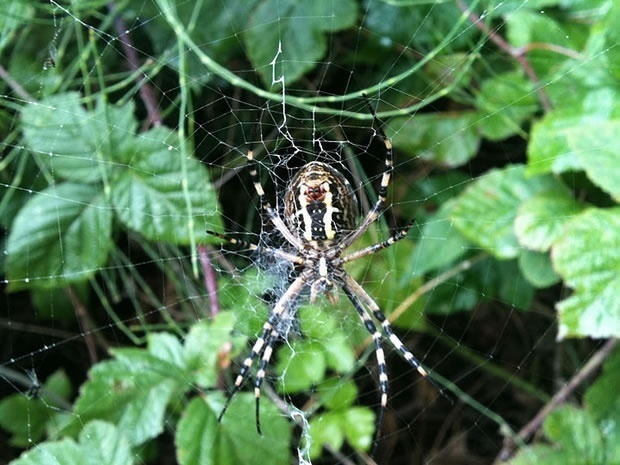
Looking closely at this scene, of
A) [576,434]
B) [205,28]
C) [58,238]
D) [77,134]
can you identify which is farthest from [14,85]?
[576,434]

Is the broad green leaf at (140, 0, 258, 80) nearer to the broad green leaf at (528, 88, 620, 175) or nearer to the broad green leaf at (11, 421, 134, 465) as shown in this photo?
the broad green leaf at (528, 88, 620, 175)

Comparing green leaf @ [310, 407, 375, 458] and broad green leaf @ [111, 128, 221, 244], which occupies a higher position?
broad green leaf @ [111, 128, 221, 244]

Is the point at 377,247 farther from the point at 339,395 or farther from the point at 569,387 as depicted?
the point at 569,387

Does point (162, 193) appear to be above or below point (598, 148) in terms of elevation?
below

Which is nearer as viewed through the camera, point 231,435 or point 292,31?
point 231,435

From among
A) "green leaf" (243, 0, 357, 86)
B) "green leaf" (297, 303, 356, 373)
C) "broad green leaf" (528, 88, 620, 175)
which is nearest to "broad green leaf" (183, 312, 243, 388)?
"green leaf" (297, 303, 356, 373)
